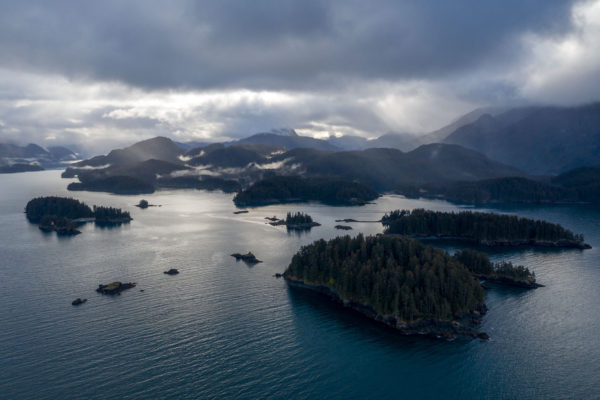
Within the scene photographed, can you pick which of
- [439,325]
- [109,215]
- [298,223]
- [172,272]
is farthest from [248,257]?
[109,215]

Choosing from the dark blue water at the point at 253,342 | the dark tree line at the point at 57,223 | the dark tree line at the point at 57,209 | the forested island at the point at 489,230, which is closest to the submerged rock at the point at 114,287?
the dark blue water at the point at 253,342

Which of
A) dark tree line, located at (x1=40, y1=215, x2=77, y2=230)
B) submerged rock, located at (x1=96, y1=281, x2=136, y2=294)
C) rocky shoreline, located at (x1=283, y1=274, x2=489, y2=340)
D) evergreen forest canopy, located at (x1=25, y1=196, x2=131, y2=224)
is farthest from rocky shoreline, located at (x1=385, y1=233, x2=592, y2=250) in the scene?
evergreen forest canopy, located at (x1=25, y1=196, x2=131, y2=224)

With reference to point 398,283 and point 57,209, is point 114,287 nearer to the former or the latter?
point 398,283

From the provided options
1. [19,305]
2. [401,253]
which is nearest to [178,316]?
[19,305]

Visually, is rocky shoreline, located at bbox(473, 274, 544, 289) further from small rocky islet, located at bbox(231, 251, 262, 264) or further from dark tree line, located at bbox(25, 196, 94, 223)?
dark tree line, located at bbox(25, 196, 94, 223)

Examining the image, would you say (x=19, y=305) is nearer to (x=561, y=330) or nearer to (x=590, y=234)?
(x=561, y=330)

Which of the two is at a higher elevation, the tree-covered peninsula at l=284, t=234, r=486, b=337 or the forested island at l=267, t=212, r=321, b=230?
the forested island at l=267, t=212, r=321, b=230

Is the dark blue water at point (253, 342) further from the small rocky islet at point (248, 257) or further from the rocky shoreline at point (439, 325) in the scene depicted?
the small rocky islet at point (248, 257)
